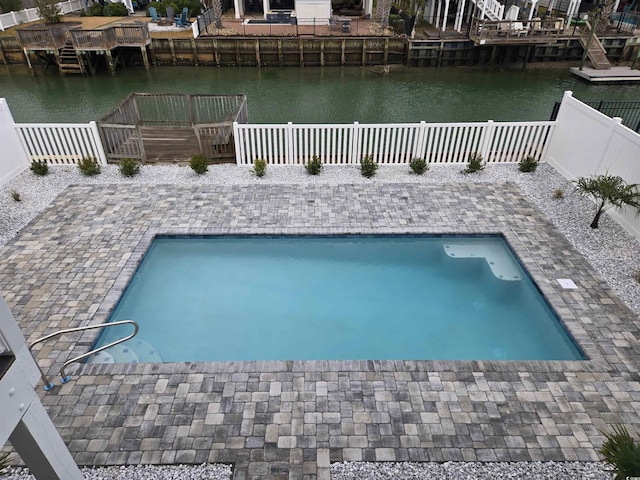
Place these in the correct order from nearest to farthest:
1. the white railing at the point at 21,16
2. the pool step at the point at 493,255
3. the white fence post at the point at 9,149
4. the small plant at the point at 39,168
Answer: the pool step at the point at 493,255
the white fence post at the point at 9,149
the small plant at the point at 39,168
the white railing at the point at 21,16

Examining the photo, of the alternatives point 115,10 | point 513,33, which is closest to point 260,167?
point 513,33

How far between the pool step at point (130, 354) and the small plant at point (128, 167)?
4.64m

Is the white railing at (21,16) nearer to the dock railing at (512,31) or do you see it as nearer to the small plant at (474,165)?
the dock railing at (512,31)

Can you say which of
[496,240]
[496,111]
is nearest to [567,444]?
[496,240]

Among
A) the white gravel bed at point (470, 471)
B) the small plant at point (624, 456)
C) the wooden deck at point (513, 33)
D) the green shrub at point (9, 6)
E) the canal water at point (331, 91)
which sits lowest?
the canal water at point (331, 91)

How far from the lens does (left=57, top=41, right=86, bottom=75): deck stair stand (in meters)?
20.2

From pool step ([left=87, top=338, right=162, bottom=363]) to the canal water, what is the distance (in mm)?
11469

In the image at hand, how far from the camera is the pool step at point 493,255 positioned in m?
6.84

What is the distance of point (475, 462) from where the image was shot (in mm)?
4043

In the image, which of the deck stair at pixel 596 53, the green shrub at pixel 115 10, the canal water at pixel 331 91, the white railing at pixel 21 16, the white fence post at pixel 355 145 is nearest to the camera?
the white fence post at pixel 355 145

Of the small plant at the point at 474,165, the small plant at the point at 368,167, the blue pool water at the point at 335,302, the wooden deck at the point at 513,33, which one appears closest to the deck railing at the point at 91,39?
the small plant at the point at 368,167

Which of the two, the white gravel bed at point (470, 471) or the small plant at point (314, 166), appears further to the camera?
the small plant at point (314, 166)

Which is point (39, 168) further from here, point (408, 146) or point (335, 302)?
point (408, 146)

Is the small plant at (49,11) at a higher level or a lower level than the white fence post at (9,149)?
higher
